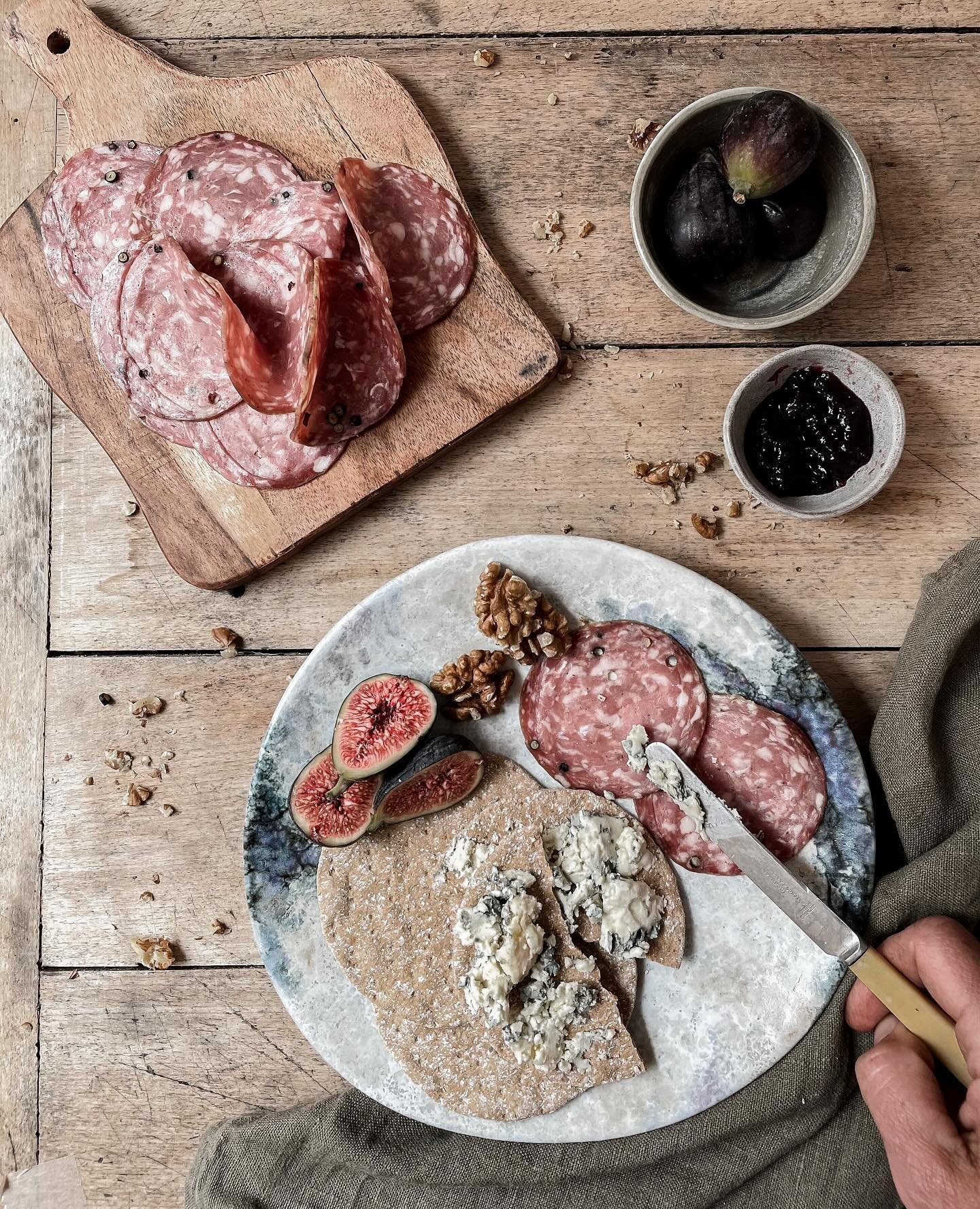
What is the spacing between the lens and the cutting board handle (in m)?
1.54

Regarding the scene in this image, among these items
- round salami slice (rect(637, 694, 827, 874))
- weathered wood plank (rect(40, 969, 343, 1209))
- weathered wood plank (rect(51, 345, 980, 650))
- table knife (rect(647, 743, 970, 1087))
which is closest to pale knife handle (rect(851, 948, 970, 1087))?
table knife (rect(647, 743, 970, 1087))

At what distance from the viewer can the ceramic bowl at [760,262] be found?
1385 mm

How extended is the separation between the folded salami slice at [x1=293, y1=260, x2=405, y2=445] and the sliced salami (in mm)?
151

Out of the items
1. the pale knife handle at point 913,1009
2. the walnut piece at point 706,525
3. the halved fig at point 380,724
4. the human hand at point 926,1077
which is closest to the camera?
the human hand at point 926,1077

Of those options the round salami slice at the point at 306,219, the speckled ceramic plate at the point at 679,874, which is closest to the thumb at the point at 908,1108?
the speckled ceramic plate at the point at 679,874

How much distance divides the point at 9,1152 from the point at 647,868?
1.24 meters

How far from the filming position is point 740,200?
1.35 meters

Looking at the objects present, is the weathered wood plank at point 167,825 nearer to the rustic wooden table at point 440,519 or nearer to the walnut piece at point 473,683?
the rustic wooden table at point 440,519

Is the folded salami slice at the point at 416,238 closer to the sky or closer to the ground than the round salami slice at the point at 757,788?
closer to the sky

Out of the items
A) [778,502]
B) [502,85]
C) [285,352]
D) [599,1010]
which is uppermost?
[502,85]

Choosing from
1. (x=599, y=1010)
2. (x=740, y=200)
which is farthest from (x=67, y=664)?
(x=740, y=200)

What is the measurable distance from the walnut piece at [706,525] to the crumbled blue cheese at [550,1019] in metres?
0.71

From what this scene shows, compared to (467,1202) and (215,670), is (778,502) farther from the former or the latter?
(467,1202)

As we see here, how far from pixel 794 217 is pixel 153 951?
162 cm
